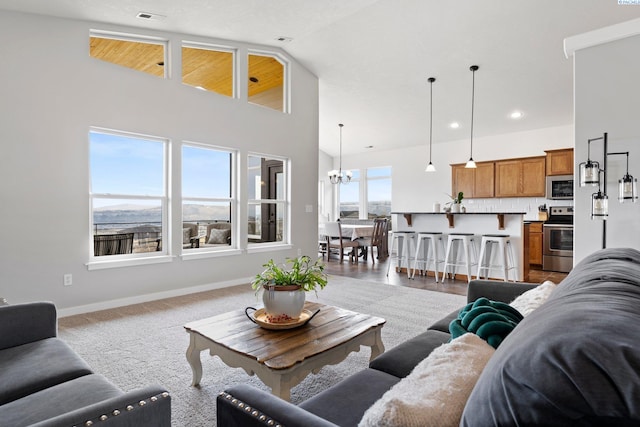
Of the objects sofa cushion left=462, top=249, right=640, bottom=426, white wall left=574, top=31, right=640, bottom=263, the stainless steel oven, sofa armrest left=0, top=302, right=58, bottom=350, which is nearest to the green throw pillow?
sofa cushion left=462, top=249, right=640, bottom=426

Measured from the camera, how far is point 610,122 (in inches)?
137

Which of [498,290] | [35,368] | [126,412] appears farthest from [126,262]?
[498,290]

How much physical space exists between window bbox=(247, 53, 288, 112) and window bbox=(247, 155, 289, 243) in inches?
40.0

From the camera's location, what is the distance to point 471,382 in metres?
0.82

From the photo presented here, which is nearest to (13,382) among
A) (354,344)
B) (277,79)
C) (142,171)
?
(354,344)

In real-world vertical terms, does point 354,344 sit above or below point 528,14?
below

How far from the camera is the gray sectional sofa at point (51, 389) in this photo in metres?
1.03

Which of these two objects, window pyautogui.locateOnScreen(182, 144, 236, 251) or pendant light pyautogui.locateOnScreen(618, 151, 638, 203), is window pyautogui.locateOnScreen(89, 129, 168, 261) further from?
pendant light pyautogui.locateOnScreen(618, 151, 638, 203)

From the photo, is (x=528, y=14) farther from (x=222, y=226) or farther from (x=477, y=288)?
(x=222, y=226)

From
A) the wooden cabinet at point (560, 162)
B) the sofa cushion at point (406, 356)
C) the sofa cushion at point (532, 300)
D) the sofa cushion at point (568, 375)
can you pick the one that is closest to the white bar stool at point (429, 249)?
the wooden cabinet at point (560, 162)

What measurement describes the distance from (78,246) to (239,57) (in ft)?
11.2

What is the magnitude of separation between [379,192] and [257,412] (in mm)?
9268

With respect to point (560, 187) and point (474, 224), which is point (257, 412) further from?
point (560, 187)

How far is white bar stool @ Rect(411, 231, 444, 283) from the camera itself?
5846 mm
